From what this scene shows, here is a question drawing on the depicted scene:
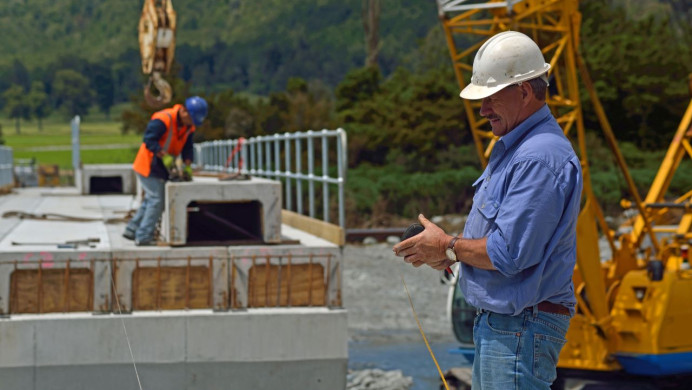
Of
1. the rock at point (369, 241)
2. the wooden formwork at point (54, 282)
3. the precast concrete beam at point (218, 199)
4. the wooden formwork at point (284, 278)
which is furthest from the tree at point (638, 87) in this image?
the wooden formwork at point (54, 282)

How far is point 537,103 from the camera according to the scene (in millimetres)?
4516

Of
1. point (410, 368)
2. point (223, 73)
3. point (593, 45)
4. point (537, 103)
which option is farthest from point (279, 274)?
point (223, 73)

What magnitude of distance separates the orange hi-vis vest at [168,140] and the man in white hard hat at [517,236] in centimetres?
827

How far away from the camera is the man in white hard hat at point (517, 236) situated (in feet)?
13.9

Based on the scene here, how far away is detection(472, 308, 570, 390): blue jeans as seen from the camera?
4.30 m

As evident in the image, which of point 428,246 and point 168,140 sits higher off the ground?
point 428,246

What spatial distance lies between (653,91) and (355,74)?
19.6 metres

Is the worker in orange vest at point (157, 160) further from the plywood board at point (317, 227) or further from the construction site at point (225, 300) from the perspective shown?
the plywood board at point (317, 227)

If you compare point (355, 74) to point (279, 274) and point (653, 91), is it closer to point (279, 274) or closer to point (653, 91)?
point (653, 91)

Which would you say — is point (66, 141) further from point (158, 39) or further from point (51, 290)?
point (51, 290)

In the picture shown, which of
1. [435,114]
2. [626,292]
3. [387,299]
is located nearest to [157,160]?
[626,292]

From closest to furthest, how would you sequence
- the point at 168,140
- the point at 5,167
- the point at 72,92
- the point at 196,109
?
1. the point at 168,140
2. the point at 196,109
3. the point at 5,167
4. the point at 72,92

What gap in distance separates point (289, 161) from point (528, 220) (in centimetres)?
1119

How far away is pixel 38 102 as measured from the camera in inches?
6393
